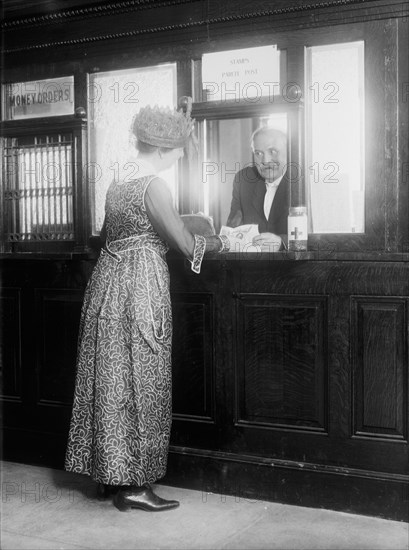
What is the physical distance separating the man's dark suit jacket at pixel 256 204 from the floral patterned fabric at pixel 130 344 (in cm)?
66

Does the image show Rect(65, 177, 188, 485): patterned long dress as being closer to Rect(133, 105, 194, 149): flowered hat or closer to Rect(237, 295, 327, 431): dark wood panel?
Rect(133, 105, 194, 149): flowered hat

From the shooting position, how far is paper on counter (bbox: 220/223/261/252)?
12.7ft

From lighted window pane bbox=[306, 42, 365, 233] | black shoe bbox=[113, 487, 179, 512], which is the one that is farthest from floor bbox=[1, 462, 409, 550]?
lighted window pane bbox=[306, 42, 365, 233]

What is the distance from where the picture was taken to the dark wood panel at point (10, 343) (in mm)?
4457

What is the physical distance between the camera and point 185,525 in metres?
3.46

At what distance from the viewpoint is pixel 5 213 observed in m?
4.54

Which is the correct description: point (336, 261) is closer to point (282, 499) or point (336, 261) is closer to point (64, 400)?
point (282, 499)

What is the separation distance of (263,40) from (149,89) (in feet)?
2.28

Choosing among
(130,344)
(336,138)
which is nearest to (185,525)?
(130,344)

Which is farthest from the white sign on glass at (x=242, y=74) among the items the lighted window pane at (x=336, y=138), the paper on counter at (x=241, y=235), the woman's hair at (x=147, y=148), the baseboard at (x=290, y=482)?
the baseboard at (x=290, y=482)

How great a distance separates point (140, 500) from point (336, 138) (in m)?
1.98

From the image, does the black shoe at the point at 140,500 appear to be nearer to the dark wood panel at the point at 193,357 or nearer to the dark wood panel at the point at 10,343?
the dark wood panel at the point at 193,357

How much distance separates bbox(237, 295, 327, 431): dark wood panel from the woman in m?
0.44

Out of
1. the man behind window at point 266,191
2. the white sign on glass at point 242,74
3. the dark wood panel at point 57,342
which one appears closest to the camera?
the white sign on glass at point 242,74
